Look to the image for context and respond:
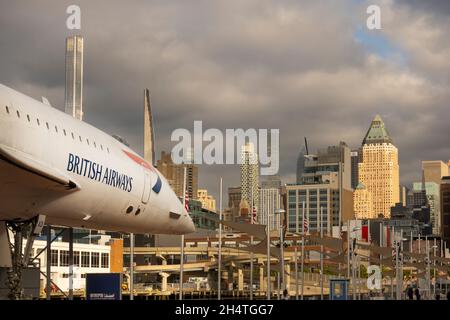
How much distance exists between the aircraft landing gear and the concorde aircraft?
0.31 meters

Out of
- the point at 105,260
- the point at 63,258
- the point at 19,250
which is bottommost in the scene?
the point at 105,260

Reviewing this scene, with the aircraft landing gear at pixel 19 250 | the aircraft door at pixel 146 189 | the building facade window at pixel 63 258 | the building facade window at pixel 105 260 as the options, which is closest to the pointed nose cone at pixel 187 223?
the aircraft door at pixel 146 189

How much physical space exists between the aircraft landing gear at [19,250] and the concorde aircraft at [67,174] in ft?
1.01

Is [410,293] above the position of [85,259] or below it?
below

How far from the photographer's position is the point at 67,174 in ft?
99.6

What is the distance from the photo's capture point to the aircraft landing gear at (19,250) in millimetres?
31609

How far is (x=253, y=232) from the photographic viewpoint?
74562mm

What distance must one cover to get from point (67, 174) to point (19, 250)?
3851 millimetres

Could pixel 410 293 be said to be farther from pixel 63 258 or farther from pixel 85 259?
pixel 85 259

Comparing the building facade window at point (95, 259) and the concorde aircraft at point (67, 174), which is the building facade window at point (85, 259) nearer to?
the building facade window at point (95, 259)

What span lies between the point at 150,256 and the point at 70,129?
421 feet

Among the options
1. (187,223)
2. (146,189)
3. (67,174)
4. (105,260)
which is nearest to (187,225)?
(187,223)
